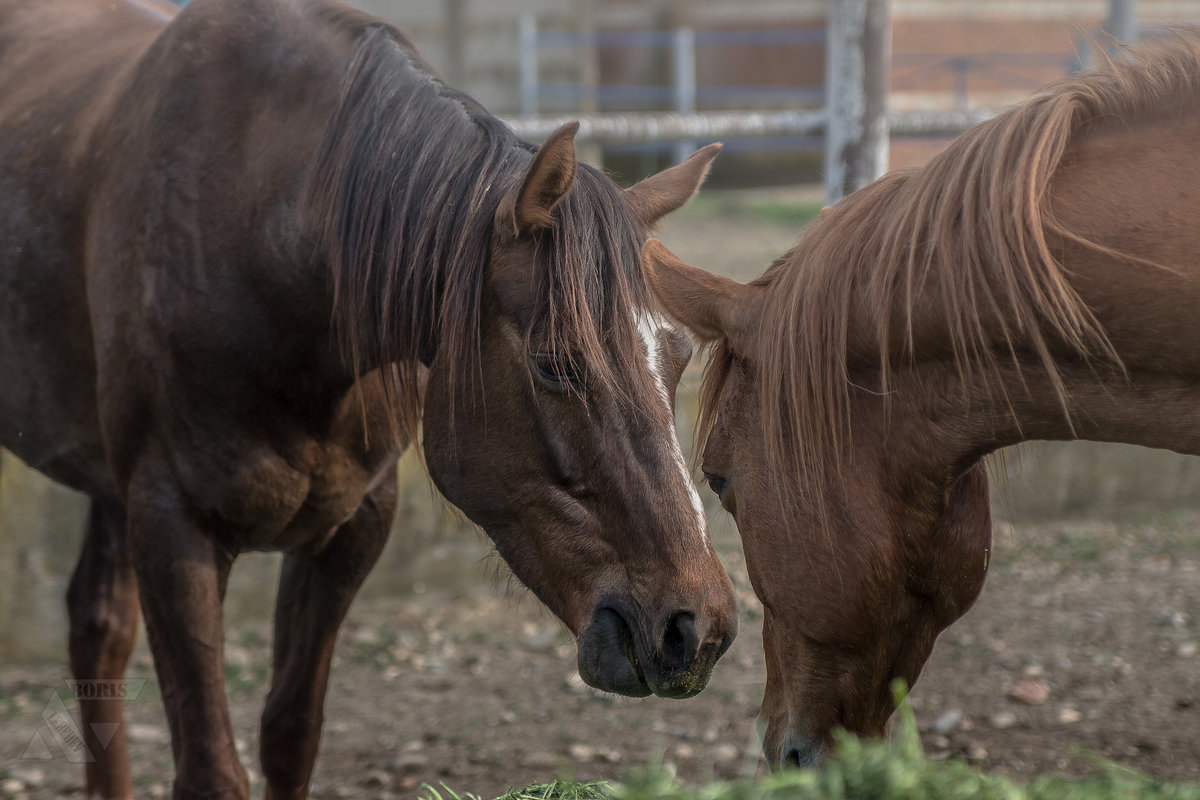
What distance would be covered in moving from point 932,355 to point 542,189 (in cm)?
70

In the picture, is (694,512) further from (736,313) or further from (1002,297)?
(1002,297)

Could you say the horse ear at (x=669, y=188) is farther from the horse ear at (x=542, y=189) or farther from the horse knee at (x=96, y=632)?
the horse knee at (x=96, y=632)

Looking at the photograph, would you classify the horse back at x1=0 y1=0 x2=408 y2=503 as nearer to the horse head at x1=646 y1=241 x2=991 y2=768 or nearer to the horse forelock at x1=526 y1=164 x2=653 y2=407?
the horse forelock at x1=526 y1=164 x2=653 y2=407

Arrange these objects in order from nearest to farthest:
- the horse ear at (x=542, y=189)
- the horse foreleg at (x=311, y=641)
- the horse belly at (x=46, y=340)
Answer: the horse ear at (x=542, y=189), the horse belly at (x=46, y=340), the horse foreleg at (x=311, y=641)

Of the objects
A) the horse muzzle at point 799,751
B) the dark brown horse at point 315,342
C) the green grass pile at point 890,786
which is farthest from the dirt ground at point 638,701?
the green grass pile at point 890,786

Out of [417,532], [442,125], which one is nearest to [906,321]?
[442,125]

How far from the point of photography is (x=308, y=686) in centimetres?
268

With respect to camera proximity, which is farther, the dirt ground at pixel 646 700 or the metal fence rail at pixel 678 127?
the metal fence rail at pixel 678 127

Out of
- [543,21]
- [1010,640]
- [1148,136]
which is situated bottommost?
[1010,640]

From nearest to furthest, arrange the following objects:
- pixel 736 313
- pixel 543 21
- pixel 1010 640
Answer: pixel 736 313, pixel 1010 640, pixel 543 21

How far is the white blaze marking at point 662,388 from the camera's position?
1875mm

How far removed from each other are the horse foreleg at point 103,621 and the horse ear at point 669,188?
5.67ft

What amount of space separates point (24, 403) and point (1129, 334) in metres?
2.36

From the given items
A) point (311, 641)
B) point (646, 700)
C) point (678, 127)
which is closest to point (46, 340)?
point (311, 641)
